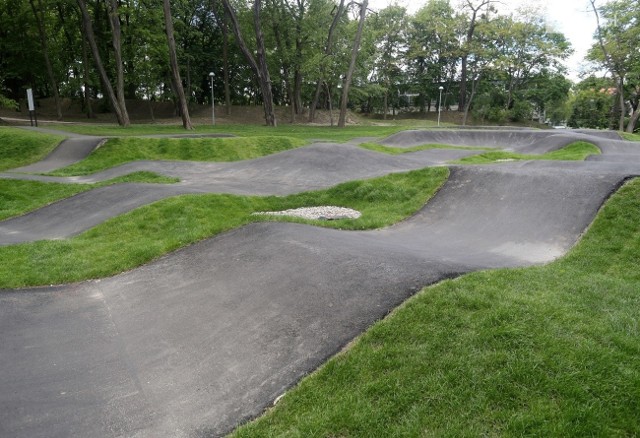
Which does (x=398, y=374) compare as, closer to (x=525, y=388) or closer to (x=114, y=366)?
(x=525, y=388)

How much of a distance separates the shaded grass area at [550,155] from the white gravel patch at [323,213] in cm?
841

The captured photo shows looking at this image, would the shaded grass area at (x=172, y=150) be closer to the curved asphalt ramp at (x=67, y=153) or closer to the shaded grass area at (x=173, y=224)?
the curved asphalt ramp at (x=67, y=153)

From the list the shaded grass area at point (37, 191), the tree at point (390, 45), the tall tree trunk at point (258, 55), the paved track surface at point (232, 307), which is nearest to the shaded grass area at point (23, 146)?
the shaded grass area at point (37, 191)

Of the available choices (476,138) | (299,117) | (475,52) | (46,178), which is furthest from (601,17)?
(46,178)

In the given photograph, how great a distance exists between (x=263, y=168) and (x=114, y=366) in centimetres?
1279

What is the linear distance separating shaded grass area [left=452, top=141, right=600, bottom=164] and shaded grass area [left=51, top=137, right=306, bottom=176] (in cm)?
993

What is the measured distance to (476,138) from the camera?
94.9ft

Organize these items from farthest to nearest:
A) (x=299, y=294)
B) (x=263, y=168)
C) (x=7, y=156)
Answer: (x=7, y=156) < (x=263, y=168) < (x=299, y=294)

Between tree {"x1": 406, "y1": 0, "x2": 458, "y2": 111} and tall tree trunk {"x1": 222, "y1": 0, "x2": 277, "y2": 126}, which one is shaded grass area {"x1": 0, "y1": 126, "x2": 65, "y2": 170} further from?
tree {"x1": 406, "y1": 0, "x2": 458, "y2": 111}

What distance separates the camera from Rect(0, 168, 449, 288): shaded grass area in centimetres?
772

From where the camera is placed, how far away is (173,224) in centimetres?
996

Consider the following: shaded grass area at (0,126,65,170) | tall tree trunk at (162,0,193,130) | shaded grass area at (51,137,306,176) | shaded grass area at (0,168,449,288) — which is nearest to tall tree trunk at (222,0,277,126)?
tall tree trunk at (162,0,193,130)

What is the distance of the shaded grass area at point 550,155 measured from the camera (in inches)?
704

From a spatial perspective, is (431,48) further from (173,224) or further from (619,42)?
(173,224)
